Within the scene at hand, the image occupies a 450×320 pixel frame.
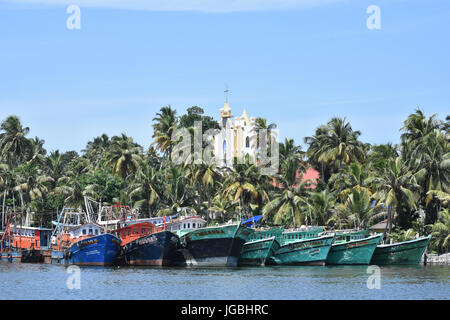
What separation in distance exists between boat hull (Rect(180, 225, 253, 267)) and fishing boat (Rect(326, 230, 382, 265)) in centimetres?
812

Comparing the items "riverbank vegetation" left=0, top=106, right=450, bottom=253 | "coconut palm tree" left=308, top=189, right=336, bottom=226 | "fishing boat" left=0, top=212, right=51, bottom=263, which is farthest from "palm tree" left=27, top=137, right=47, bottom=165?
"coconut palm tree" left=308, top=189, right=336, bottom=226

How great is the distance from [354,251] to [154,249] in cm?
1693

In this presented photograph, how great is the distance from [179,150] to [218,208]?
39.7 ft

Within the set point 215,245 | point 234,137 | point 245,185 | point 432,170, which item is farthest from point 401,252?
point 234,137

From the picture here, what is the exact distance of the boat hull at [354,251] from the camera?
201 feet

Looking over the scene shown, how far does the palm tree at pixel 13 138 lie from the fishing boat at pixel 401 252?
176 ft

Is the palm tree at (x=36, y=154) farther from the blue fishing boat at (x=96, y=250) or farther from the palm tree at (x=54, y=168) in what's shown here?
the blue fishing boat at (x=96, y=250)

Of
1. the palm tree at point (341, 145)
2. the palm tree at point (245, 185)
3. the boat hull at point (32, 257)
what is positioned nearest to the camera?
the boat hull at point (32, 257)

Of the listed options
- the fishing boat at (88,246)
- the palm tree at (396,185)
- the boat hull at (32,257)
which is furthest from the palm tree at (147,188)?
the palm tree at (396,185)

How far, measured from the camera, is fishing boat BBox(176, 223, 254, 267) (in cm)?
5891

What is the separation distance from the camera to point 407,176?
6594cm

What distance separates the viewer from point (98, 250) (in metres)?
62.1
